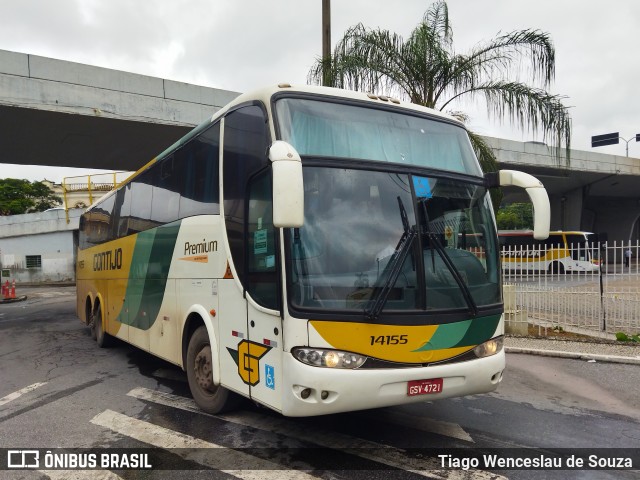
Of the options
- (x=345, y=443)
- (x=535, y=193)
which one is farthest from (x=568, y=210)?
(x=345, y=443)

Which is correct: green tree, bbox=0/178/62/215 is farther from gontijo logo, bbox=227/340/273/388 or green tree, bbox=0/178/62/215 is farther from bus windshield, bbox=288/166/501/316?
bus windshield, bbox=288/166/501/316

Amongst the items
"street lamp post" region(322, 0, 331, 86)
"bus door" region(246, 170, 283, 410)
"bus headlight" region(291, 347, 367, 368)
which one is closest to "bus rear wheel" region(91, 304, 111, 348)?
"bus door" region(246, 170, 283, 410)

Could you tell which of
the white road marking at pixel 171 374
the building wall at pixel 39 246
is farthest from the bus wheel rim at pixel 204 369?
the building wall at pixel 39 246

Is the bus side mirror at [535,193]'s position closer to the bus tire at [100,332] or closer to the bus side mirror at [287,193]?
the bus side mirror at [287,193]

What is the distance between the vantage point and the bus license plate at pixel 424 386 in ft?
13.4

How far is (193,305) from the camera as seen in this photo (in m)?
5.79

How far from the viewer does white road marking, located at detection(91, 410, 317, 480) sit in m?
3.98

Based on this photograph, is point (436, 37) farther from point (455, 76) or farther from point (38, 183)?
point (38, 183)

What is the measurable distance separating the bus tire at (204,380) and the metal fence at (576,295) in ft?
23.2

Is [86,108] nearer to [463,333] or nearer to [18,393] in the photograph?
[18,393]

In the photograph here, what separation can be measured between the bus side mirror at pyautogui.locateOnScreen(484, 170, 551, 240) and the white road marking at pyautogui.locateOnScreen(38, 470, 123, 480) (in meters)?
4.25

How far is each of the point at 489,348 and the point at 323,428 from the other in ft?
5.83

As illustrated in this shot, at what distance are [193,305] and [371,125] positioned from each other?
2.86 m

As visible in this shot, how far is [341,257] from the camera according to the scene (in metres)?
4.05
